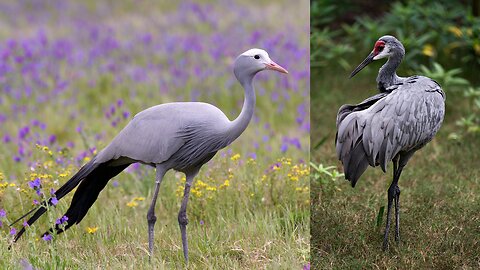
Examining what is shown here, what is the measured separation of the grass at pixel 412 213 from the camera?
3775 mm

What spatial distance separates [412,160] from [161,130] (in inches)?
96.8

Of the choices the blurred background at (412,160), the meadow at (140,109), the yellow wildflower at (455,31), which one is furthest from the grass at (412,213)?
the yellow wildflower at (455,31)

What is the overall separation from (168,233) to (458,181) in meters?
1.90

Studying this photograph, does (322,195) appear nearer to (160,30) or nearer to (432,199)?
(432,199)

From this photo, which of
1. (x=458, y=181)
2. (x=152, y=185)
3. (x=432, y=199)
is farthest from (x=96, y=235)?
(x=458, y=181)

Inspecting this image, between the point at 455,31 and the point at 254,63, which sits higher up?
the point at 254,63

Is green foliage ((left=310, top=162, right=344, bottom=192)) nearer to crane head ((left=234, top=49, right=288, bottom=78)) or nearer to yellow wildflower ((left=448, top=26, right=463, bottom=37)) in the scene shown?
crane head ((left=234, top=49, right=288, bottom=78))

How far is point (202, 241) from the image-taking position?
3.86 metres

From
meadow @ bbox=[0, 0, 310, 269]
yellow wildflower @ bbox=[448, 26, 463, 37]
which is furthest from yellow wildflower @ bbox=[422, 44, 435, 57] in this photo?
meadow @ bbox=[0, 0, 310, 269]

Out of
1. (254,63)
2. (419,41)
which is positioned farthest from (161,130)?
(419,41)

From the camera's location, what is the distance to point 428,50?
24.2 ft

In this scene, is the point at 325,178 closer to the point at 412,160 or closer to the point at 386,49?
the point at 412,160

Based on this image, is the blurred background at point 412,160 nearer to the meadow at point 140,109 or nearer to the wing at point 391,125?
the meadow at point 140,109

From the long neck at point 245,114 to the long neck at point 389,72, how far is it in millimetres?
671
